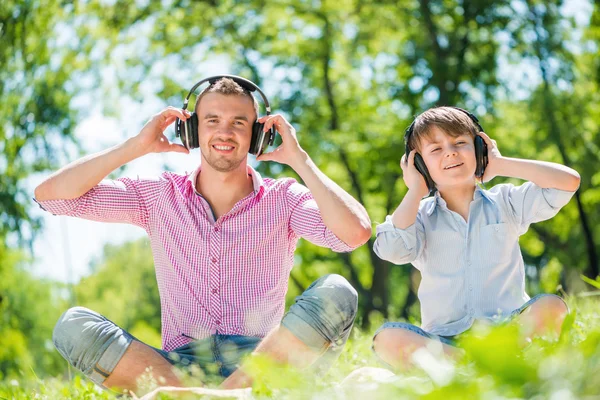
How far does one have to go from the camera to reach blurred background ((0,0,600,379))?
13.8 metres

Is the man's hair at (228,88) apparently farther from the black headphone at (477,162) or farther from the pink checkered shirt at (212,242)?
the black headphone at (477,162)

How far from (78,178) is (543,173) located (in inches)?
93.0

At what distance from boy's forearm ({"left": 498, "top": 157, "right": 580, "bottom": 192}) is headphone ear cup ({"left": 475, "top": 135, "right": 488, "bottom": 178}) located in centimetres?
8

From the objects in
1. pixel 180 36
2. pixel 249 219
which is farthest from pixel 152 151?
pixel 180 36

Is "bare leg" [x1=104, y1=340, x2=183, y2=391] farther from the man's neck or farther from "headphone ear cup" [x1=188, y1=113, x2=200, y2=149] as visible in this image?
"headphone ear cup" [x1=188, y1=113, x2=200, y2=149]

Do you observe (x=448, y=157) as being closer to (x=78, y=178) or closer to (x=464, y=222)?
(x=464, y=222)

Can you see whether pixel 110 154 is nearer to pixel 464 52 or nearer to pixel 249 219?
pixel 249 219

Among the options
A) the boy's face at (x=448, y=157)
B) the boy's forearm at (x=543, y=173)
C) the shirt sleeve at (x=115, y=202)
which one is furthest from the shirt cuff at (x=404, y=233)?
the shirt sleeve at (x=115, y=202)

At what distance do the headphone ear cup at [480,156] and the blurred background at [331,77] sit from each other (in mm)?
11019

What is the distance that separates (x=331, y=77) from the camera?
16.6 m

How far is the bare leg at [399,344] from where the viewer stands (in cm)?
309

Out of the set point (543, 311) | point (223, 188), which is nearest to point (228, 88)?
point (223, 188)

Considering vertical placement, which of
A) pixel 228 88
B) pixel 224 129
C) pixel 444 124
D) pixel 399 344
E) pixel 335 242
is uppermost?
pixel 228 88

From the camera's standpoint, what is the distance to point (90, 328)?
3.12m
